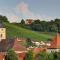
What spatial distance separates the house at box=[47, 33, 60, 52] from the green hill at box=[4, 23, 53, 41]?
39cm

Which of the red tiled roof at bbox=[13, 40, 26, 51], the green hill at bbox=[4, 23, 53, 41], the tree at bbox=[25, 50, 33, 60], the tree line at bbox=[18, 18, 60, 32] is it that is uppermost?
the tree line at bbox=[18, 18, 60, 32]

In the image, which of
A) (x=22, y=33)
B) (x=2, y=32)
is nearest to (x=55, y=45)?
(x=22, y=33)

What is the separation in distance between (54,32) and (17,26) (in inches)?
37.6

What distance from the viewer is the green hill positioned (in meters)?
10.2

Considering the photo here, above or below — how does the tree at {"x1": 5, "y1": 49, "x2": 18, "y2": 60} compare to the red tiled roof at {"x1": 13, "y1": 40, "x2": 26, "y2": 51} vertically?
below

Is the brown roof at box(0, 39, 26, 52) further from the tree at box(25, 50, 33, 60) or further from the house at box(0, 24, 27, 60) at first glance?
the tree at box(25, 50, 33, 60)

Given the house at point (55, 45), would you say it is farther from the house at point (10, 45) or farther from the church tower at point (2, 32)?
the church tower at point (2, 32)

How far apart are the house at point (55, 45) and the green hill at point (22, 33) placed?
0.39 meters

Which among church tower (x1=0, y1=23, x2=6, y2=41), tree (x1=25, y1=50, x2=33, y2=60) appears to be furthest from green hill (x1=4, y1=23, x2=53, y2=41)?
tree (x1=25, y1=50, x2=33, y2=60)

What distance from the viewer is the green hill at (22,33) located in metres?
10.2

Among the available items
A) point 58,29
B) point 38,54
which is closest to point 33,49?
point 38,54

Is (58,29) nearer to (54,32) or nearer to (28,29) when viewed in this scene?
(54,32)

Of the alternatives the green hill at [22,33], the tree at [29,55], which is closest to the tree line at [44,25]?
the green hill at [22,33]

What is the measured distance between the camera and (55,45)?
10.9m
